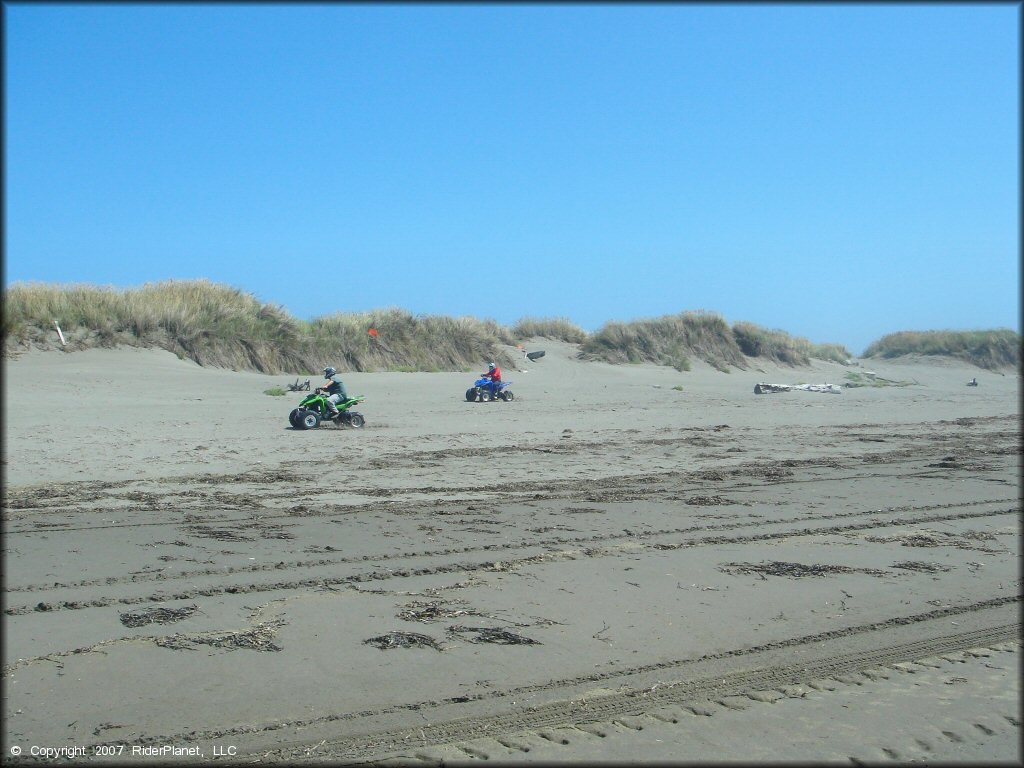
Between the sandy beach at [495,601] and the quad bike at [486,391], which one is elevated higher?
the quad bike at [486,391]

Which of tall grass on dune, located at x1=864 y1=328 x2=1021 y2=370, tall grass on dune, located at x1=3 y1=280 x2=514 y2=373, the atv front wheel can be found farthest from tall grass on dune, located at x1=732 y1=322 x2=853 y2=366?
the atv front wheel

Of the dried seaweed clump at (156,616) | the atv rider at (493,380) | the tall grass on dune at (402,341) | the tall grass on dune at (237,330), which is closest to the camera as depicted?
the dried seaweed clump at (156,616)

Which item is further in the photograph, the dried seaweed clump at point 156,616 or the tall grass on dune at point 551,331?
the tall grass on dune at point 551,331

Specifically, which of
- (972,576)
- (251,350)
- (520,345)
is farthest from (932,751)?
(520,345)

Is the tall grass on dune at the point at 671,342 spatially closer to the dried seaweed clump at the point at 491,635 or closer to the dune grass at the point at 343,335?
the dune grass at the point at 343,335

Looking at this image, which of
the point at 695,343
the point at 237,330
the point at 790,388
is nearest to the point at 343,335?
the point at 237,330

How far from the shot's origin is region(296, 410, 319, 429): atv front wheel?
15.6m

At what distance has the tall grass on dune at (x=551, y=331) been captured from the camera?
3262 cm

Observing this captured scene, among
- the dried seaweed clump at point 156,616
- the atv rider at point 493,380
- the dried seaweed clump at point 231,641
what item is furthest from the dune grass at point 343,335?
the dried seaweed clump at point 231,641

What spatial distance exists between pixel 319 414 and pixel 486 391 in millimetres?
5523

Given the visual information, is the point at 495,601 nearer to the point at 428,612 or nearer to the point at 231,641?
the point at 428,612

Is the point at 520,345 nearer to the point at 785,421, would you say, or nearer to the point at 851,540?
the point at 785,421

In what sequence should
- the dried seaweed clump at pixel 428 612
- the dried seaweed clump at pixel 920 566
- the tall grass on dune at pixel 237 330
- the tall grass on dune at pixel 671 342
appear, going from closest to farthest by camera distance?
1. the dried seaweed clump at pixel 428 612
2. the dried seaweed clump at pixel 920 566
3. the tall grass on dune at pixel 237 330
4. the tall grass on dune at pixel 671 342

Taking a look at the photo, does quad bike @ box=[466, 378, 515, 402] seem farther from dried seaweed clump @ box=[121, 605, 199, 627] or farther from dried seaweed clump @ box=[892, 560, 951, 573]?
dried seaweed clump @ box=[121, 605, 199, 627]
